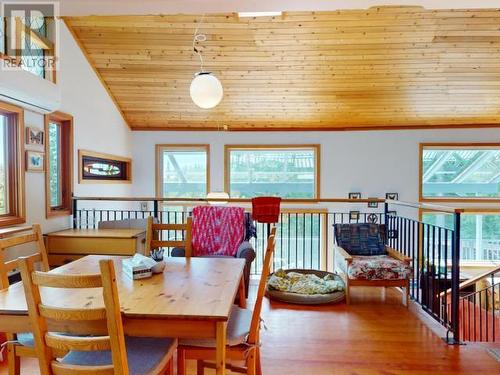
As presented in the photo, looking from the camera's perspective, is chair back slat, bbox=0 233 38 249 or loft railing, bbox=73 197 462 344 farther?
loft railing, bbox=73 197 462 344

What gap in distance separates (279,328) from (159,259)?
1.42m

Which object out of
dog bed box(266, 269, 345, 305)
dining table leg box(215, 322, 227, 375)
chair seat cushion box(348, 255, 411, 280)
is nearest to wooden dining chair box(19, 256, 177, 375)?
dining table leg box(215, 322, 227, 375)

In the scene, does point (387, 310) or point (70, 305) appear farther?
point (387, 310)

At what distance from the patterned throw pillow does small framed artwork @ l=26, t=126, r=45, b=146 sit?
3.55m

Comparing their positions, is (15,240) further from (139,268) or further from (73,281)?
(73,281)

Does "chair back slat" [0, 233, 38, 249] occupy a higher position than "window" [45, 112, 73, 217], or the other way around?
"window" [45, 112, 73, 217]

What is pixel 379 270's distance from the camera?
11.5ft

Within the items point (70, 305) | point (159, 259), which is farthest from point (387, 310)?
point (70, 305)

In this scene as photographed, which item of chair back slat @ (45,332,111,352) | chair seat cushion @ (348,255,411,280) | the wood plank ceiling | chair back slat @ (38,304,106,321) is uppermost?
the wood plank ceiling

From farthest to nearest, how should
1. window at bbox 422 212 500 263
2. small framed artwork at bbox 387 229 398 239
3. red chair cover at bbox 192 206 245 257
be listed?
window at bbox 422 212 500 263
small framed artwork at bbox 387 229 398 239
red chair cover at bbox 192 206 245 257

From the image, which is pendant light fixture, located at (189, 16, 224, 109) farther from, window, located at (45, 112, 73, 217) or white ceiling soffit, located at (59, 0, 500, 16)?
window, located at (45, 112, 73, 217)

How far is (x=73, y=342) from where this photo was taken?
135 centimetres

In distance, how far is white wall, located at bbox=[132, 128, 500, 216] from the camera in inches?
262

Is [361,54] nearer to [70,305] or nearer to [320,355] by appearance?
[320,355]
